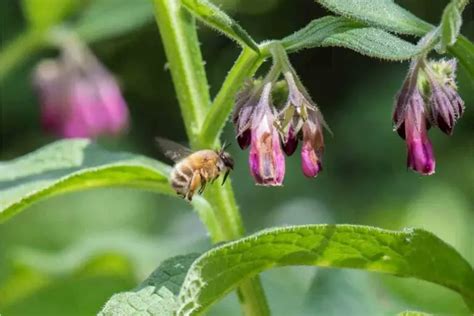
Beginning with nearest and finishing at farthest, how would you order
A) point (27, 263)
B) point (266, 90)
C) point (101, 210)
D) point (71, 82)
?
point (266, 90)
point (27, 263)
point (71, 82)
point (101, 210)

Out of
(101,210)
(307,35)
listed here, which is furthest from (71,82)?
(307,35)

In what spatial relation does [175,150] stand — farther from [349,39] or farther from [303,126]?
[349,39]

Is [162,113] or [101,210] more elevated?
[162,113]

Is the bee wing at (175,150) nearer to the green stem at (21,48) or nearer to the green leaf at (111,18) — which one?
the green stem at (21,48)

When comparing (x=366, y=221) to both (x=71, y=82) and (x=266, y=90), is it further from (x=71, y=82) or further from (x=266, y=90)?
(x=266, y=90)

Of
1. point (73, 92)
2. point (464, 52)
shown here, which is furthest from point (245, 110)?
point (73, 92)

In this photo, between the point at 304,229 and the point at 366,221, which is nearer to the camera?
the point at 304,229
